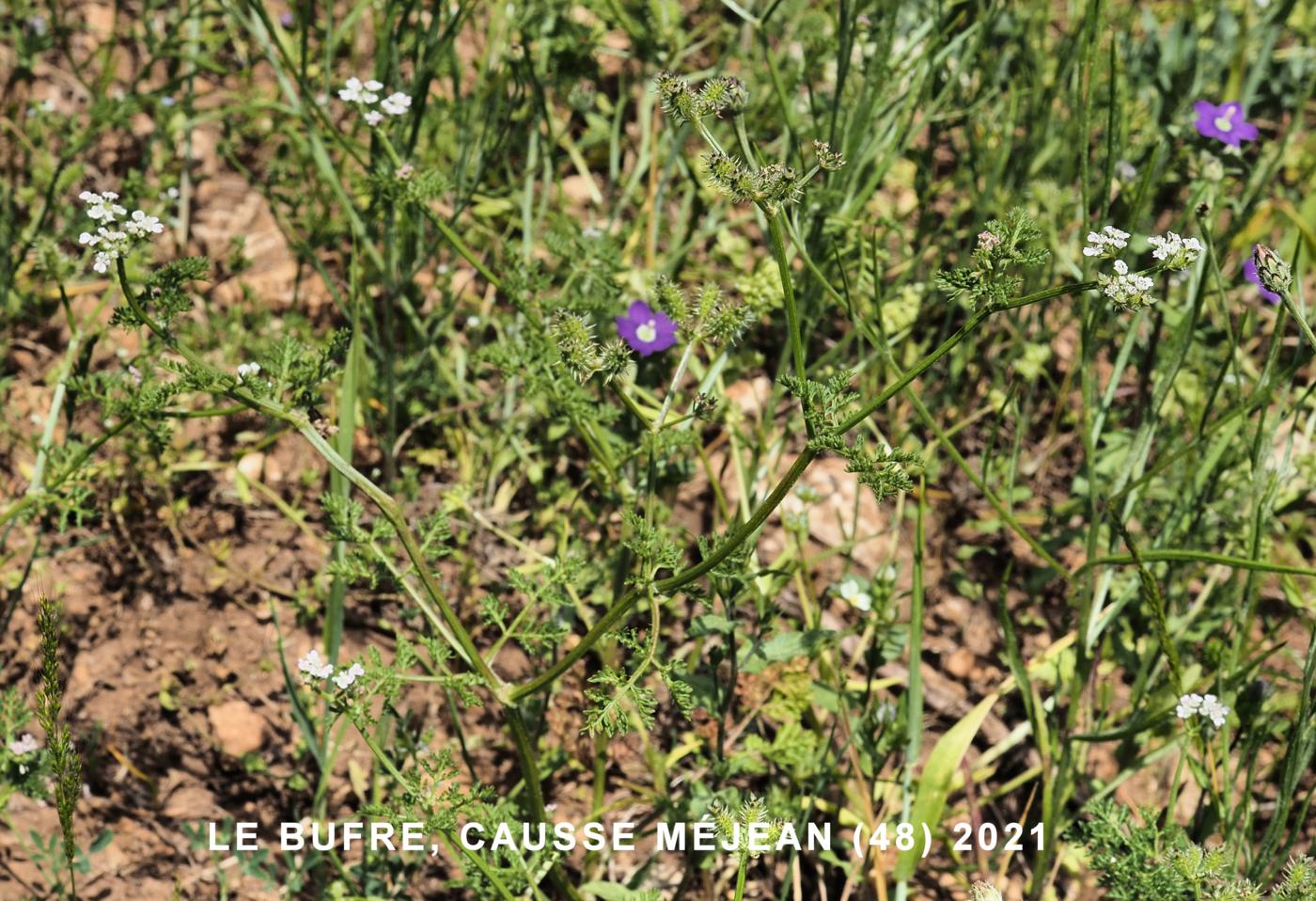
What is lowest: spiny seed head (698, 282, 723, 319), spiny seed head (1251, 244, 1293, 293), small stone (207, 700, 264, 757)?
small stone (207, 700, 264, 757)

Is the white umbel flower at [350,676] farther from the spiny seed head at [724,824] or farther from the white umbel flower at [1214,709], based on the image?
the white umbel flower at [1214,709]

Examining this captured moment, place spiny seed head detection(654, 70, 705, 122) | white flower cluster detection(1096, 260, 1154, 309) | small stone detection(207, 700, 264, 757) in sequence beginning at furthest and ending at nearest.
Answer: small stone detection(207, 700, 264, 757) < spiny seed head detection(654, 70, 705, 122) < white flower cluster detection(1096, 260, 1154, 309)

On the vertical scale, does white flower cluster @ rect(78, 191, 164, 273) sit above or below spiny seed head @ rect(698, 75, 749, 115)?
below

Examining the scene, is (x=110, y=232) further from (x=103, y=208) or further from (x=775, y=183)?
(x=775, y=183)

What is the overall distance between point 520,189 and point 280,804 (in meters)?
1.67

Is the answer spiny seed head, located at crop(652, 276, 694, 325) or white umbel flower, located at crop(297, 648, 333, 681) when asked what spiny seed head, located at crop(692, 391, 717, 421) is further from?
white umbel flower, located at crop(297, 648, 333, 681)

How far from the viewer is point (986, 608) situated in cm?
290

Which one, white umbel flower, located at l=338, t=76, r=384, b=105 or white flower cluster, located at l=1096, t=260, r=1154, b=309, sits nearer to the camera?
white flower cluster, located at l=1096, t=260, r=1154, b=309

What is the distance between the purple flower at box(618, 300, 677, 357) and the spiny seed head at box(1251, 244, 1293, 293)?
1.20 meters

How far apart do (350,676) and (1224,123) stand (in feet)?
7.55

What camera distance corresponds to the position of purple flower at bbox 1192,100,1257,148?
2.78m

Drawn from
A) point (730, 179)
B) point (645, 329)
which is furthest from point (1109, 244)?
point (645, 329)

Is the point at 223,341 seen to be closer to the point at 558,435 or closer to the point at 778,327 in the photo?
the point at 558,435

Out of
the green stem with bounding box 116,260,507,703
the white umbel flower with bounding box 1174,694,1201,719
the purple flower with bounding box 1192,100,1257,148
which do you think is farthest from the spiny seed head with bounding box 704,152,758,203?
the purple flower with bounding box 1192,100,1257,148
